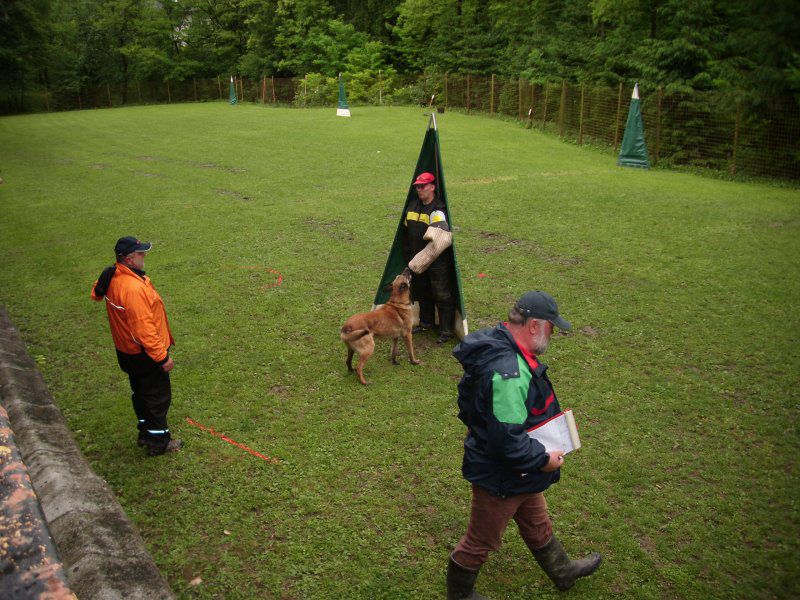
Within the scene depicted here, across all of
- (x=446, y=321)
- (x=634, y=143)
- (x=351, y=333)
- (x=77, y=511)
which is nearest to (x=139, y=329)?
(x=77, y=511)

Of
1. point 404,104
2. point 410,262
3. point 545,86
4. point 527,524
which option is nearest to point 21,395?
point 410,262

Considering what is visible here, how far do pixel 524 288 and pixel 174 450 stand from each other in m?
5.87

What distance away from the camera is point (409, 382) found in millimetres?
7082

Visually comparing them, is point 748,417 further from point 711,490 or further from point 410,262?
point 410,262

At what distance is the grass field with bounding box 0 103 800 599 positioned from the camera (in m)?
4.65

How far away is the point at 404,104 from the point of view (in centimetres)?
4184

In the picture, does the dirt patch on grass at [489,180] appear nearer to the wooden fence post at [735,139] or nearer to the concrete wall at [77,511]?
the wooden fence post at [735,139]

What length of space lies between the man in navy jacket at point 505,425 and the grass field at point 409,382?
68 centimetres

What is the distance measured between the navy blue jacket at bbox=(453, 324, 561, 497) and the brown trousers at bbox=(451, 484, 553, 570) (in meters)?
0.13

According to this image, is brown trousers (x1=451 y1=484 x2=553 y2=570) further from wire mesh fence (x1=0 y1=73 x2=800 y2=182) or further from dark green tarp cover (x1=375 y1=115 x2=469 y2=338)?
wire mesh fence (x1=0 y1=73 x2=800 y2=182)

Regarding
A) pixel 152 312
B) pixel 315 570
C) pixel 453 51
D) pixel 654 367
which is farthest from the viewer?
pixel 453 51

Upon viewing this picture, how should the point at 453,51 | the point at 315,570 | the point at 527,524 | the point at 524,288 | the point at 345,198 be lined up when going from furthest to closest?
the point at 453,51, the point at 345,198, the point at 524,288, the point at 315,570, the point at 527,524

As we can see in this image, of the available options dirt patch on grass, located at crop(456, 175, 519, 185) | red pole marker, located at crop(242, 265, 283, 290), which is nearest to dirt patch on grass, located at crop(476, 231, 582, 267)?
red pole marker, located at crop(242, 265, 283, 290)

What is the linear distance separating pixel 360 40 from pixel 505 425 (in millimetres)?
55975
